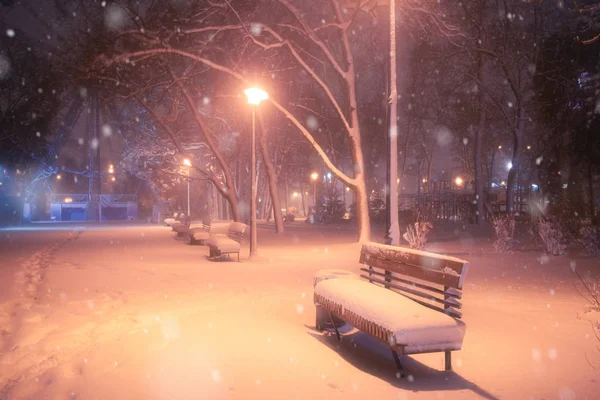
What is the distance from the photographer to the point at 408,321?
4785 millimetres

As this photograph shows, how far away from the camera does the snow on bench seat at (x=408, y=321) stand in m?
4.68

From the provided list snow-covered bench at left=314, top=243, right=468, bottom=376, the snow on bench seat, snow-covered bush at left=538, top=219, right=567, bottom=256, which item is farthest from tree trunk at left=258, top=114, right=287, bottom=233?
the snow on bench seat

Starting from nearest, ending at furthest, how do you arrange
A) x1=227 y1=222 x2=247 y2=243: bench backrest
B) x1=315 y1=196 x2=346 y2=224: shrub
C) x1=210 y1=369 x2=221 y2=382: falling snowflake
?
x1=210 y1=369 x2=221 y2=382: falling snowflake, x1=227 y1=222 x2=247 y2=243: bench backrest, x1=315 y1=196 x2=346 y2=224: shrub

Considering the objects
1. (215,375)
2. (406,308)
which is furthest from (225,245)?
(406,308)

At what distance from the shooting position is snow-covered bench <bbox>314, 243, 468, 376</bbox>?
15.5ft

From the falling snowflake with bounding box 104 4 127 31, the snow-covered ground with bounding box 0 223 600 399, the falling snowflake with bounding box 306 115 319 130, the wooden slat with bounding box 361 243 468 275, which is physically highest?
the falling snowflake with bounding box 104 4 127 31

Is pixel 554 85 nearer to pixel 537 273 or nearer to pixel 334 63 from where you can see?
pixel 334 63

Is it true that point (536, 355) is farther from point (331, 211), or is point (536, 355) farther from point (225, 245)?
point (331, 211)

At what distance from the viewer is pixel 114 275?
1229cm

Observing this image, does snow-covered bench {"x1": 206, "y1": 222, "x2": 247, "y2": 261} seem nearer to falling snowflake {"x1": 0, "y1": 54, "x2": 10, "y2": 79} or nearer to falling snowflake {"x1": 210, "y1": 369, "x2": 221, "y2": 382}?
falling snowflake {"x1": 210, "y1": 369, "x2": 221, "y2": 382}

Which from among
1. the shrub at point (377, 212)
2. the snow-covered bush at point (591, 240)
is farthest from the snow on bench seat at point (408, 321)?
the shrub at point (377, 212)

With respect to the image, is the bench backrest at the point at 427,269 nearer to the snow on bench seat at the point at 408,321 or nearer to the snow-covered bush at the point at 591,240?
the snow on bench seat at the point at 408,321

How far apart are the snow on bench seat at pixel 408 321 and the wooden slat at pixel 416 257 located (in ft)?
1.57

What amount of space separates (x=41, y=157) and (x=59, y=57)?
3279 centimetres
